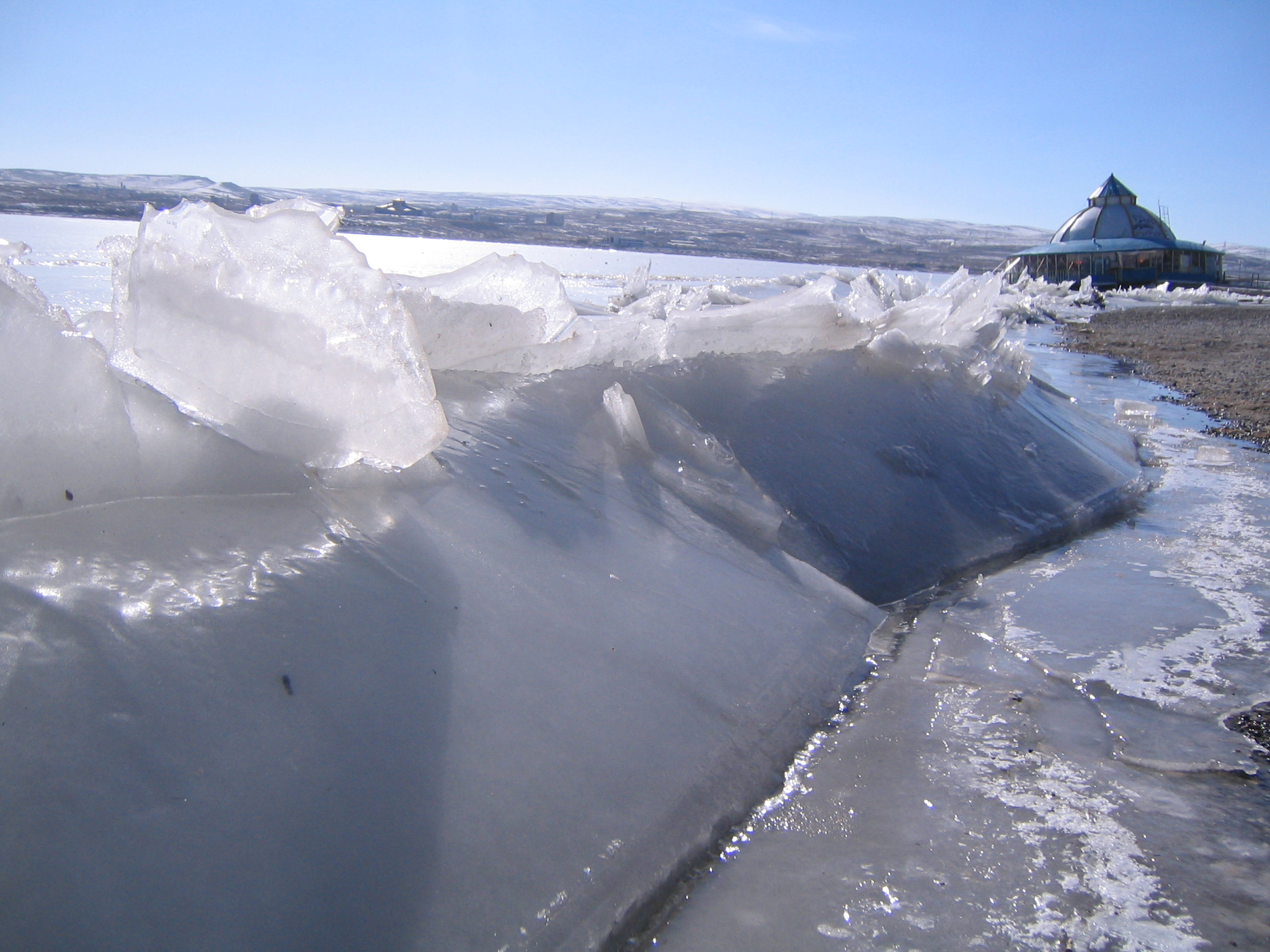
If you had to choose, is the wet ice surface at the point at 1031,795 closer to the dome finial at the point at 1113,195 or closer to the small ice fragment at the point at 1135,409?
A: the small ice fragment at the point at 1135,409

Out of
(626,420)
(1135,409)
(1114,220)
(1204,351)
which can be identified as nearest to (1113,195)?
(1114,220)

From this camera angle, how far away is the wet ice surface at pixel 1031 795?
119 cm

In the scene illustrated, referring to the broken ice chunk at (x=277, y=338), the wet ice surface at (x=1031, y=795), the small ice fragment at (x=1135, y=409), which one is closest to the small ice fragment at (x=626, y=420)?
the broken ice chunk at (x=277, y=338)

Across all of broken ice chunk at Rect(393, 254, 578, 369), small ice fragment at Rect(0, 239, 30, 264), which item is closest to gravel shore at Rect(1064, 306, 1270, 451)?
broken ice chunk at Rect(393, 254, 578, 369)

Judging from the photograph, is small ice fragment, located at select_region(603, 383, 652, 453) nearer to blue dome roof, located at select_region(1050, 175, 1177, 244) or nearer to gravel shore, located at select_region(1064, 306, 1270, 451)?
gravel shore, located at select_region(1064, 306, 1270, 451)

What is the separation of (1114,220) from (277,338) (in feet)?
107

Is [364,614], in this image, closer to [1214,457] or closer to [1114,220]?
[1214,457]

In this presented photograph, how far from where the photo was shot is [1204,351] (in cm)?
995

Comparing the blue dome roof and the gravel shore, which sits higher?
the blue dome roof

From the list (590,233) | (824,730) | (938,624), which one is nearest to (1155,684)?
(938,624)

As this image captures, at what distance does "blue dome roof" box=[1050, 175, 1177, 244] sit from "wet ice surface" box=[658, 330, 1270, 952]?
100 ft

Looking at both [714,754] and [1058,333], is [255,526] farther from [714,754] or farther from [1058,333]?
[1058,333]

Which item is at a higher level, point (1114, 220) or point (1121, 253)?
point (1114, 220)

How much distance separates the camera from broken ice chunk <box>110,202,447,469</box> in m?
1.46
